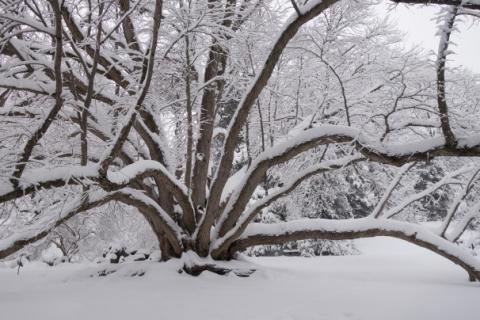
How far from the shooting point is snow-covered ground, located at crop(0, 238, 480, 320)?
11.6 ft

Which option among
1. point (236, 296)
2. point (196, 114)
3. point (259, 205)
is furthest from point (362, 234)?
point (196, 114)

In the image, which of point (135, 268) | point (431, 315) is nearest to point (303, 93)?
point (135, 268)

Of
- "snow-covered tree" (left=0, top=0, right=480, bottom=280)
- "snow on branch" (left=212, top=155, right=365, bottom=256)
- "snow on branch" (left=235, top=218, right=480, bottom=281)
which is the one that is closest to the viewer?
"snow-covered tree" (left=0, top=0, right=480, bottom=280)

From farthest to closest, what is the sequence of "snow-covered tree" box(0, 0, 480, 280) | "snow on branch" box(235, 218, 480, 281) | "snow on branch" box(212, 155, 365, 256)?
"snow on branch" box(212, 155, 365, 256), "snow on branch" box(235, 218, 480, 281), "snow-covered tree" box(0, 0, 480, 280)

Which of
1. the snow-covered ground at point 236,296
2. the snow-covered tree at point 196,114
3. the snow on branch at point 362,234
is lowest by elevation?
the snow-covered ground at point 236,296

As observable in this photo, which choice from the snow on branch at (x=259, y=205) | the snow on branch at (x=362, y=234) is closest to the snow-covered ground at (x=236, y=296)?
the snow on branch at (x=362, y=234)

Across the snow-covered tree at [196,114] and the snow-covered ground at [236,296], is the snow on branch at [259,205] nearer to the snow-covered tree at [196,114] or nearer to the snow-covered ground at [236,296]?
the snow-covered tree at [196,114]

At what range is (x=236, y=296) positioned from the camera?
4145 millimetres

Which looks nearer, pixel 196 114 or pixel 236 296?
pixel 236 296

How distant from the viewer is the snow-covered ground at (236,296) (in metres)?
3.54

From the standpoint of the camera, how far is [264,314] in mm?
3443

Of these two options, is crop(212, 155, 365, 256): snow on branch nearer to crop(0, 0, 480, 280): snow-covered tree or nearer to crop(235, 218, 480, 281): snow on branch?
crop(0, 0, 480, 280): snow-covered tree

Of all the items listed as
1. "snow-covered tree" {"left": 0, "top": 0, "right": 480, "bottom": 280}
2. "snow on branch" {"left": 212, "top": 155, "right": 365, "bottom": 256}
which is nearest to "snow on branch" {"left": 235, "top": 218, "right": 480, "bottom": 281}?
"snow-covered tree" {"left": 0, "top": 0, "right": 480, "bottom": 280}

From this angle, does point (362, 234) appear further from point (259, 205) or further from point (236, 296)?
point (236, 296)
